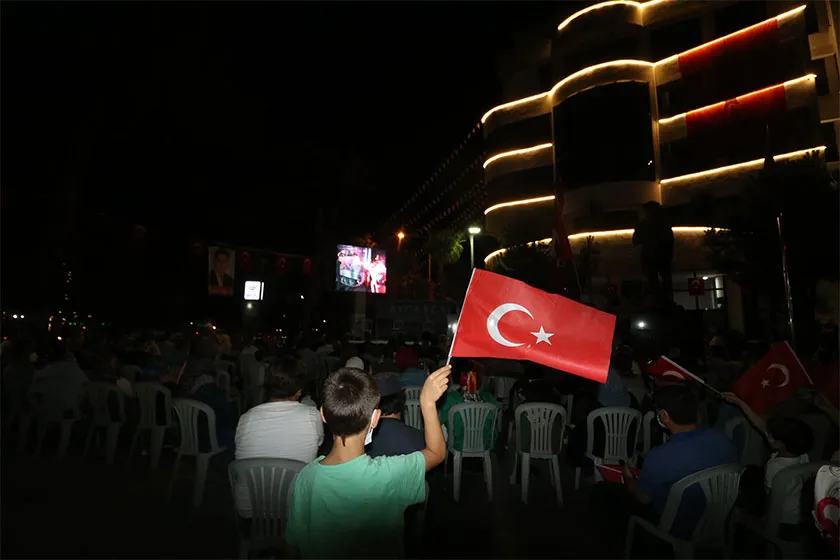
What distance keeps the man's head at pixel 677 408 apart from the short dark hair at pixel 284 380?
2.73m

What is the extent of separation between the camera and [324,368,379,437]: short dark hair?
214 centimetres

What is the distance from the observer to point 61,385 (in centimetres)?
637

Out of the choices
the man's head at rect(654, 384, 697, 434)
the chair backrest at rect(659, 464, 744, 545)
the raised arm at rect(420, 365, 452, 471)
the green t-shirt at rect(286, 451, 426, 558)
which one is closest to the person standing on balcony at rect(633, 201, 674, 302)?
the man's head at rect(654, 384, 697, 434)

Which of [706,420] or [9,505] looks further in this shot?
[706,420]

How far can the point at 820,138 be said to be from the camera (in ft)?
71.6

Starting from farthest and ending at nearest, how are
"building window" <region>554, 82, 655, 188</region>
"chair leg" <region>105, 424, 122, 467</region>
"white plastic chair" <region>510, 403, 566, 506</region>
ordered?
1. "building window" <region>554, 82, 655, 188</region>
2. "chair leg" <region>105, 424, 122, 467</region>
3. "white plastic chair" <region>510, 403, 566, 506</region>

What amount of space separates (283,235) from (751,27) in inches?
988

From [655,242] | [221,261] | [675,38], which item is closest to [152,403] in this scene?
[655,242]

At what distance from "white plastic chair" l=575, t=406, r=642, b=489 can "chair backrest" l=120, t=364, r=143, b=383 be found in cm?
627

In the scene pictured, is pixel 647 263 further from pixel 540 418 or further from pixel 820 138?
pixel 820 138

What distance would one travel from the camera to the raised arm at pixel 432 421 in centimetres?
226

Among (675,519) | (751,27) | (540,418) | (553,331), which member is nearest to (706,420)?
(540,418)

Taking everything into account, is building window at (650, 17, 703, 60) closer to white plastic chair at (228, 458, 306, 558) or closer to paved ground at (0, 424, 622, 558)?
paved ground at (0, 424, 622, 558)

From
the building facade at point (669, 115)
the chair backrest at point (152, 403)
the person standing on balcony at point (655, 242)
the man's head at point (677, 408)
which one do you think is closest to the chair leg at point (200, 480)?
the chair backrest at point (152, 403)
